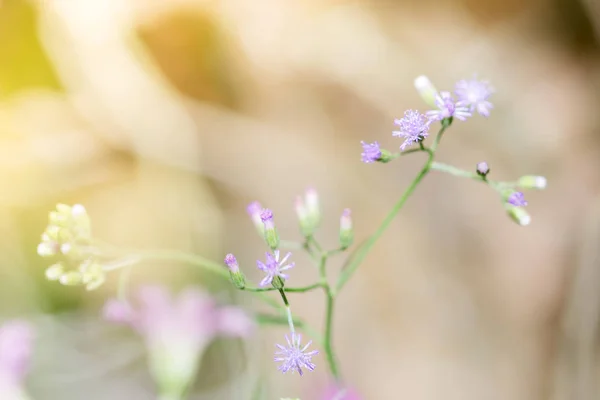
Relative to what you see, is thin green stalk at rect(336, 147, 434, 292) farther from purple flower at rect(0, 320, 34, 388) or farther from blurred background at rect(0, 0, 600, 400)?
blurred background at rect(0, 0, 600, 400)

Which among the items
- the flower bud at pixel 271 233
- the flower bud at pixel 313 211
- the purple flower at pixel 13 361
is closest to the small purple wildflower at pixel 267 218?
the flower bud at pixel 271 233

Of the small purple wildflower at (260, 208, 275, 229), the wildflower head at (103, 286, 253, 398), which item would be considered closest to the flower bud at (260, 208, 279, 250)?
the small purple wildflower at (260, 208, 275, 229)

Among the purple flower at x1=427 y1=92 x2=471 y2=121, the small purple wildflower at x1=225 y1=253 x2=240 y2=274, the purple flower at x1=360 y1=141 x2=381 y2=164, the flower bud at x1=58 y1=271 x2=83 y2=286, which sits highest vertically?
the purple flower at x1=427 y1=92 x2=471 y2=121

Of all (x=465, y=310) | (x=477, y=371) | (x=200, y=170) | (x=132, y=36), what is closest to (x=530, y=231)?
(x=465, y=310)

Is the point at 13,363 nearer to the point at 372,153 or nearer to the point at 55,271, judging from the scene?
the point at 55,271

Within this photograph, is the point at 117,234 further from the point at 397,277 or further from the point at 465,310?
the point at 465,310

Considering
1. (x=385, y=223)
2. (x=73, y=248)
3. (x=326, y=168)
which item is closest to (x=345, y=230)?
(x=385, y=223)

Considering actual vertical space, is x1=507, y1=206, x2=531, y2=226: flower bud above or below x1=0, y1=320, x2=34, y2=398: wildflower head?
above
